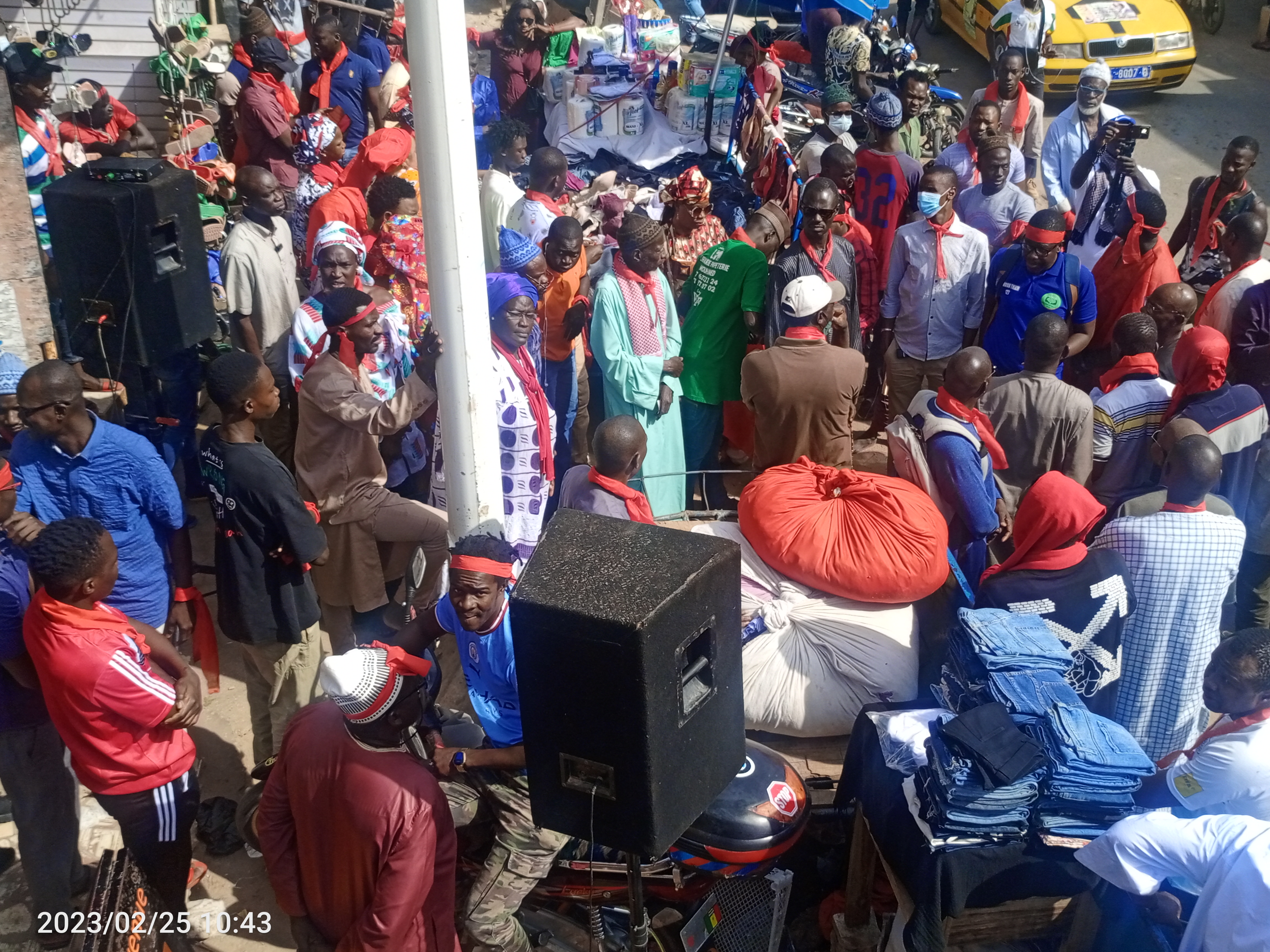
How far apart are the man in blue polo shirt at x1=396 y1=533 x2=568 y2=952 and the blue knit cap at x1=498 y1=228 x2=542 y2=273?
2333 mm

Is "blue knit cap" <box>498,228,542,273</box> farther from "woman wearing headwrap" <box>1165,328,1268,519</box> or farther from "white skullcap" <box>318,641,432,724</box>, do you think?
"woman wearing headwrap" <box>1165,328,1268,519</box>

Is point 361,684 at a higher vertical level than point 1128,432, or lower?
higher

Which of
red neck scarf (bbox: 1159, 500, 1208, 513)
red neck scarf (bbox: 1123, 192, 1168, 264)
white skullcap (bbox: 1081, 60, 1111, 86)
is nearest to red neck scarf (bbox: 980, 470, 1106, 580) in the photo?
red neck scarf (bbox: 1159, 500, 1208, 513)

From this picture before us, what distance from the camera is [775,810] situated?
3.93 m

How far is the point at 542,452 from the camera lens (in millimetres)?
5207

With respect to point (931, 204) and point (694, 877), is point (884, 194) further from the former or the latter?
point (694, 877)

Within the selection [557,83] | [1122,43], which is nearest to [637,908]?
[557,83]

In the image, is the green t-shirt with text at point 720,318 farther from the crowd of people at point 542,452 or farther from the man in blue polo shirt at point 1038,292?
the man in blue polo shirt at point 1038,292

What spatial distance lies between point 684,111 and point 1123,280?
4776 mm

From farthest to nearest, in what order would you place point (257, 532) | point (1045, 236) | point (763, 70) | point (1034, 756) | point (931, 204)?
point (763, 70)
point (931, 204)
point (1045, 236)
point (257, 532)
point (1034, 756)

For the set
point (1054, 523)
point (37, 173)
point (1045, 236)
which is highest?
point (37, 173)

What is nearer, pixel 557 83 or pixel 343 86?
pixel 343 86

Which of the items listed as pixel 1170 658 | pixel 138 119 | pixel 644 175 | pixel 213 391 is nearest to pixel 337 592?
pixel 213 391

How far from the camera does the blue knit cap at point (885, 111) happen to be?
282 inches
